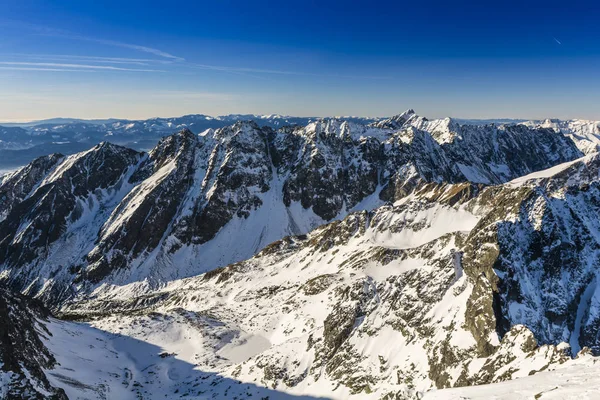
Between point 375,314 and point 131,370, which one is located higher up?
point 375,314

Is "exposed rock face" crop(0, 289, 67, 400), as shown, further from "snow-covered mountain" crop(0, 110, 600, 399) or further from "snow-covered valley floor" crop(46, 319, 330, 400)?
"snow-covered valley floor" crop(46, 319, 330, 400)

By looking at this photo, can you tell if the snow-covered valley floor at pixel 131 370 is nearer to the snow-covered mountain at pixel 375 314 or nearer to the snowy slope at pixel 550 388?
the snow-covered mountain at pixel 375 314

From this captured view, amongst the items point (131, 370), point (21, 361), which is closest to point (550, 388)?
point (21, 361)

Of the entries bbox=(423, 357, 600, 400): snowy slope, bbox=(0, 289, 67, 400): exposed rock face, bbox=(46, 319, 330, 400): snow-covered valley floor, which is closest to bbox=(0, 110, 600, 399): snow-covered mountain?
bbox=(46, 319, 330, 400): snow-covered valley floor

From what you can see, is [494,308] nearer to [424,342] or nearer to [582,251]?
[424,342]

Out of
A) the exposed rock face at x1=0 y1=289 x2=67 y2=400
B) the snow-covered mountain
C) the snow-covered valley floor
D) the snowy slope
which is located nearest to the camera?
the snowy slope

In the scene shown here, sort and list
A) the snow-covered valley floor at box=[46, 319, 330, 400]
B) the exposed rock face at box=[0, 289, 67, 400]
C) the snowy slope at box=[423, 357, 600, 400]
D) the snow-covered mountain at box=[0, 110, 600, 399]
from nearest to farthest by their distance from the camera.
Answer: the snowy slope at box=[423, 357, 600, 400]
the exposed rock face at box=[0, 289, 67, 400]
the snow-covered mountain at box=[0, 110, 600, 399]
the snow-covered valley floor at box=[46, 319, 330, 400]

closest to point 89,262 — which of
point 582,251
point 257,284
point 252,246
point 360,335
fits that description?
point 252,246

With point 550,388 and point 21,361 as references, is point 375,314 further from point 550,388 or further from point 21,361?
point 21,361
